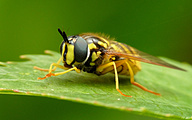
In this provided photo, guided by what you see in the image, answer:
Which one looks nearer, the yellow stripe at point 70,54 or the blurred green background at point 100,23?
the yellow stripe at point 70,54

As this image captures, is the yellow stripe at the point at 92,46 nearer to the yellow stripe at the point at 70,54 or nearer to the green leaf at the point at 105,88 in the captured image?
the yellow stripe at the point at 70,54

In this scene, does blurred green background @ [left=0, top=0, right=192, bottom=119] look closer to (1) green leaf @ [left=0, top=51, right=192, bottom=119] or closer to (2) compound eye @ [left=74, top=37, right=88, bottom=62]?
(1) green leaf @ [left=0, top=51, right=192, bottom=119]

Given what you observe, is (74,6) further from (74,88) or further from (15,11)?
(74,88)

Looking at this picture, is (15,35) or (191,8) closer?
(15,35)

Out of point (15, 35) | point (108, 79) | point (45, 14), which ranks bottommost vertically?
point (108, 79)

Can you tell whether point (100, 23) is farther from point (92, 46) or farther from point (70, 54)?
point (70, 54)

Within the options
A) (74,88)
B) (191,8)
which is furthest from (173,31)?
(74,88)

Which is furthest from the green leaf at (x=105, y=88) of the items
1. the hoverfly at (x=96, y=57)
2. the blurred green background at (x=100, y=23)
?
the blurred green background at (x=100, y=23)
